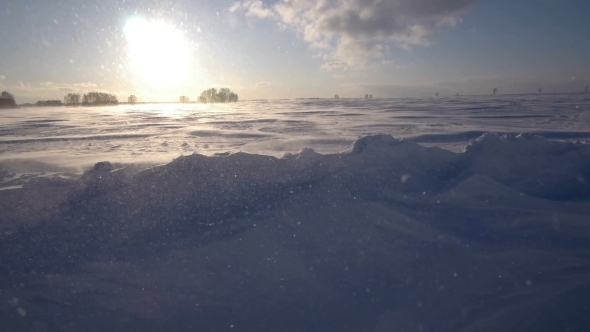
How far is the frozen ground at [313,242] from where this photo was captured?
2.33 metres

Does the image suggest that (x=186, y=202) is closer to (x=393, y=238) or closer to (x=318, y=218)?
(x=318, y=218)

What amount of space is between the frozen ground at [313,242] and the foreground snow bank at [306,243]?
14mm

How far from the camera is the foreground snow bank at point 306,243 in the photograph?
2.35 m

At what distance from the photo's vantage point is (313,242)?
299 centimetres

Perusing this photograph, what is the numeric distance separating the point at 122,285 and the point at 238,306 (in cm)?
95

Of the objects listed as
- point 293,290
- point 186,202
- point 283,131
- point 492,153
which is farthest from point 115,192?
point 283,131

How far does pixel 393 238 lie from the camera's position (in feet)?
10.1

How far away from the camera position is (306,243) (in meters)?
2.98

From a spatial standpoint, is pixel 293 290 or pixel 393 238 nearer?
pixel 293 290

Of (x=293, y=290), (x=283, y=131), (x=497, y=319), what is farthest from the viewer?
(x=283, y=131)

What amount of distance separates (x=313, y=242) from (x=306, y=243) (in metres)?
0.07

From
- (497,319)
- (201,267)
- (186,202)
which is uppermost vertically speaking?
(186,202)

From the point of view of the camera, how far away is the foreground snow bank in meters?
2.35

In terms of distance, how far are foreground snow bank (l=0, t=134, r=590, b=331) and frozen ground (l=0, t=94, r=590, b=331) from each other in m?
0.01
